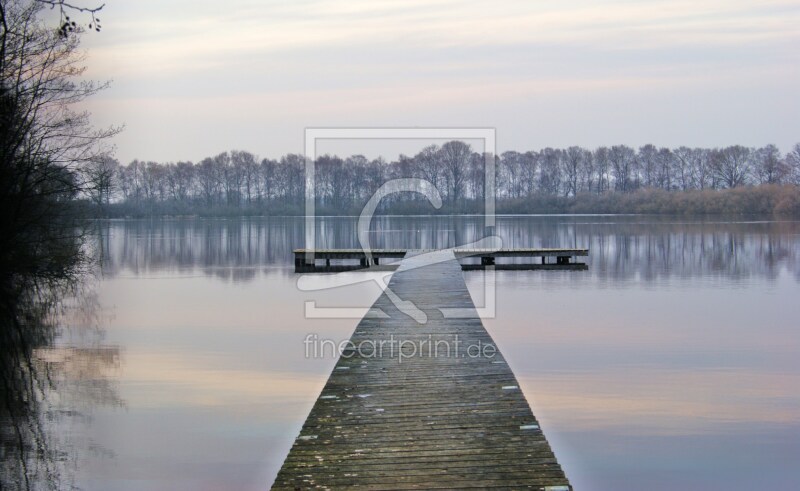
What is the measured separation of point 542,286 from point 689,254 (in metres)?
10.2

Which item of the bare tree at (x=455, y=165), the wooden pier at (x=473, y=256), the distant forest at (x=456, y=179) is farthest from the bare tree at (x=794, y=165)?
the wooden pier at (x=473, y=256)

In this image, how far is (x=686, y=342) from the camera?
1154cm

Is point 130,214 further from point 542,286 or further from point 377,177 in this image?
point 542,286

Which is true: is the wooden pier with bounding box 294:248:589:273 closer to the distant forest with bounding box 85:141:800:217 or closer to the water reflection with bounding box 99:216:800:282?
the water reflection with bounding box 99:216:800:282

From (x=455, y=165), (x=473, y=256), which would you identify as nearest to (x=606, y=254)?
(x=473, y=256)

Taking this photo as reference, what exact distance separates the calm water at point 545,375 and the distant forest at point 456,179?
60.2 metres

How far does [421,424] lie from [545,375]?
419cm

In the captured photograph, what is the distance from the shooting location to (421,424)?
555 centimetres

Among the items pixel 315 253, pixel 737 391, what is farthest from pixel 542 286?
pixel 737 391

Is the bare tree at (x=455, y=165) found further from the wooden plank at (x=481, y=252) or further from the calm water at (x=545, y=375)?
the calm water at (x=545, y=375)

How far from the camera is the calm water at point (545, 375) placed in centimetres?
664

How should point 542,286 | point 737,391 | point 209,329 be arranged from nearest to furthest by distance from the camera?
1. point 737,391
2. point 209,329
3. point 542,286

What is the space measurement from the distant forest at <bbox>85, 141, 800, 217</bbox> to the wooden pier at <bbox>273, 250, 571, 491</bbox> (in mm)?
68873

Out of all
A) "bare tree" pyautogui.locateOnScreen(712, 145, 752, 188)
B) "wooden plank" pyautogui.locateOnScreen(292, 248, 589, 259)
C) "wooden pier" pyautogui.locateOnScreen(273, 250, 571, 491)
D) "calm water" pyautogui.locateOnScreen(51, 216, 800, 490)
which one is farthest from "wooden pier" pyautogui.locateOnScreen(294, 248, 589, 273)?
"bare tree" pyautogui.locateOnScreen(712, 145, 752, 188)
